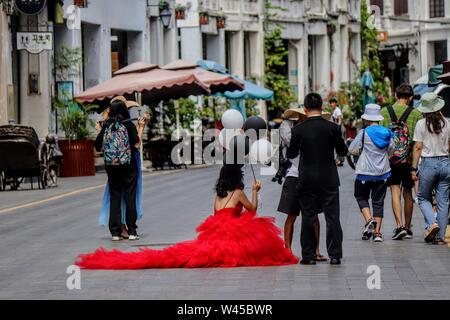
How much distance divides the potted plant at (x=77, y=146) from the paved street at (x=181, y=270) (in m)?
10.2

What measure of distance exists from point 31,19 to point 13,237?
1991cm

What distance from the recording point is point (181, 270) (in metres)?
15.8

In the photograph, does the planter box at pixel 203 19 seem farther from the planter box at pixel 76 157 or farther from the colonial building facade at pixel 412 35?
the colonial building facade at pixel 412 35

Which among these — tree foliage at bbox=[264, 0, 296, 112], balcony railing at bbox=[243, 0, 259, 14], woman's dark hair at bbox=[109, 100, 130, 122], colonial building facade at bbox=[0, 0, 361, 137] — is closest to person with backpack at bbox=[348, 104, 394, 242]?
woman's dark hair at bbox=[109, 100, 130, 122]

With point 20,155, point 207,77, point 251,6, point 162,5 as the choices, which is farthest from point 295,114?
point 251,6

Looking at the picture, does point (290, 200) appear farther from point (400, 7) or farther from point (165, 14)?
point (400, 7)

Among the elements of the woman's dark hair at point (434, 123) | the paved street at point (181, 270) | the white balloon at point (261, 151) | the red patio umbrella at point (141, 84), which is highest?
the red patio umbrella at point (141, 84)

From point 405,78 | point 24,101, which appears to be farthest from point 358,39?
point 24,101

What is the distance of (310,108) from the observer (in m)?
16.0

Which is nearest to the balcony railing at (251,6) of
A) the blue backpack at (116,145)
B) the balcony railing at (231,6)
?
the balcony railing at (231,6)

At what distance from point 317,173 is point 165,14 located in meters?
34.5

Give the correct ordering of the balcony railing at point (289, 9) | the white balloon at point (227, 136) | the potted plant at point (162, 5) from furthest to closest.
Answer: the balcony railing at point (289, 9) < the potted plant at point (162, 5) < the white balloon at point (227, 136)

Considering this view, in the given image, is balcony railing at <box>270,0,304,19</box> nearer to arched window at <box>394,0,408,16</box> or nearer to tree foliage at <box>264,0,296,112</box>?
tree foliage at <box>264,0,296,112</box>

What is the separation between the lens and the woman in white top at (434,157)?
18266mm
